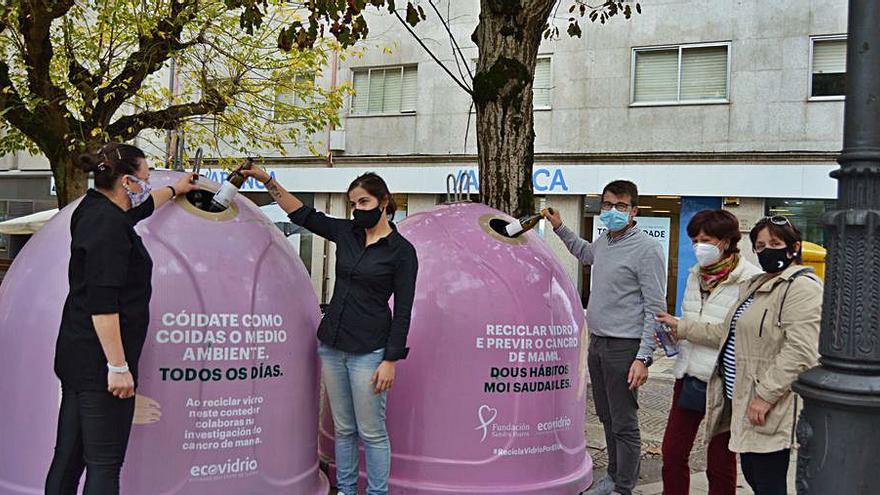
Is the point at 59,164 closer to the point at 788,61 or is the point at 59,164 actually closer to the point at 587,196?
the point at 587,196

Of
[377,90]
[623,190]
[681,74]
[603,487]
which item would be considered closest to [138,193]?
[623,190]

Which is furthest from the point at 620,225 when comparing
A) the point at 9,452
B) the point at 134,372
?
the point at 9,452

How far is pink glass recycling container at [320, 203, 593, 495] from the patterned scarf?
801mm

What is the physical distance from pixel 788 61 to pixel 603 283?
37.4 ft

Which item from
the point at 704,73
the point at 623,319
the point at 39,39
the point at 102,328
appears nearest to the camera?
the point at 102,328

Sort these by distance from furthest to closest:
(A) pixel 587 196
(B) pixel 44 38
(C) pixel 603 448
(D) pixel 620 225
A: (A) pixel 587 196 < (B) pixel 44 38 < (C) pixel 603 448 < (D) pixel 620 225

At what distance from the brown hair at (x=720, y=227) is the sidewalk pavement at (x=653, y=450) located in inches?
65.9

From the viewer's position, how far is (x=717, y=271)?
167 inches

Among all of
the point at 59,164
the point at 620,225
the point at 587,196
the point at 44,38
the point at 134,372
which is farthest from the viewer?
the point at 587,196

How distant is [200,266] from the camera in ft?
12.0

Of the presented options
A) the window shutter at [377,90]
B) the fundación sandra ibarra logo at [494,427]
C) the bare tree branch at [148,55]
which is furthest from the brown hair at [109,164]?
the window shutter at [377,90]

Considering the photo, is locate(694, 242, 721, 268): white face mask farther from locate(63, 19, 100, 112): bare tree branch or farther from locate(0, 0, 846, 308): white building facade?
locate(0, 0, 846, 308): white building facade

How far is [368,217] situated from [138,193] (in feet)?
3.70

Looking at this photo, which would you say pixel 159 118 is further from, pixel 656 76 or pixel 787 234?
pixel 656 76
